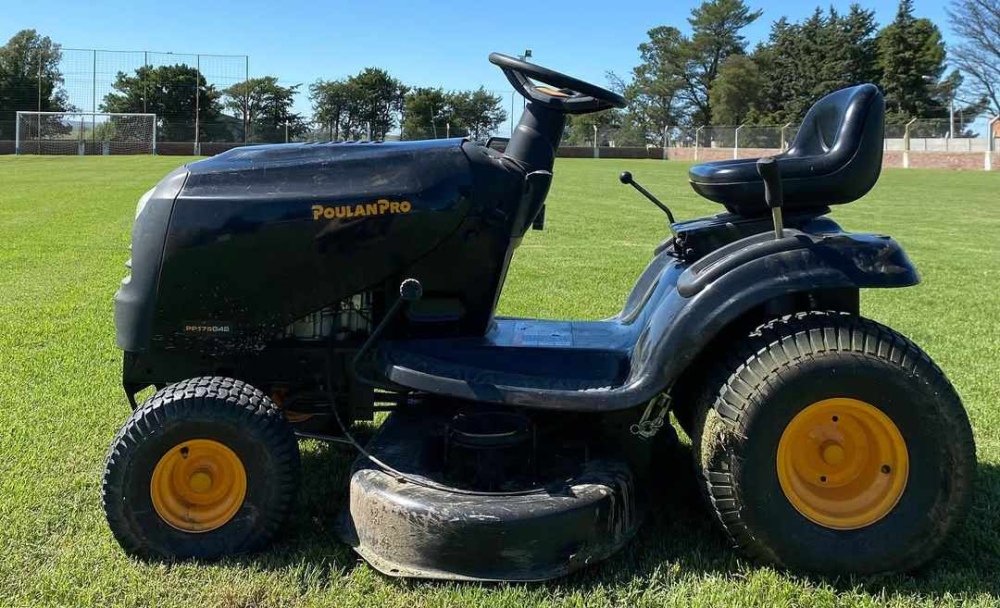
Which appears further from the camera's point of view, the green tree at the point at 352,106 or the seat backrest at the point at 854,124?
the green tree at the point at 352,106

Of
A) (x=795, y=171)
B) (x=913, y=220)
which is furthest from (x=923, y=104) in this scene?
(x=795, y=171)

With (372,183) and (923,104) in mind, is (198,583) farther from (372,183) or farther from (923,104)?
(923,104)

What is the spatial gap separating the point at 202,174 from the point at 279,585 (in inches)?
49.1

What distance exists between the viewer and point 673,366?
7.93 ft

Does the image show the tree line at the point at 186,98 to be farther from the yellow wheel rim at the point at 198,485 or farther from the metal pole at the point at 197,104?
the yellow wheel rim at the point at 198,485

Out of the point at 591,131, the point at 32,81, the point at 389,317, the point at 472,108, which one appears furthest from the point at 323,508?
the point at 591,131

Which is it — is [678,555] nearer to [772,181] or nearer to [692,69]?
[772,181]

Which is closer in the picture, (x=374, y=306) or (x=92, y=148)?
(x=374, y=306)

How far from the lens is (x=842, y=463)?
244 cm

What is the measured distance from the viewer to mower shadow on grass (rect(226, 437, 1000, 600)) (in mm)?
2369

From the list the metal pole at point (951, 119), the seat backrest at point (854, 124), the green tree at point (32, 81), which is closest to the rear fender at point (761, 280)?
the seat backrest at point (854, 124)

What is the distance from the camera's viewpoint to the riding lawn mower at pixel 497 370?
7.74 ft

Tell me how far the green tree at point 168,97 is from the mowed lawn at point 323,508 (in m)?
41.6

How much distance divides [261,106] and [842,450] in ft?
145
